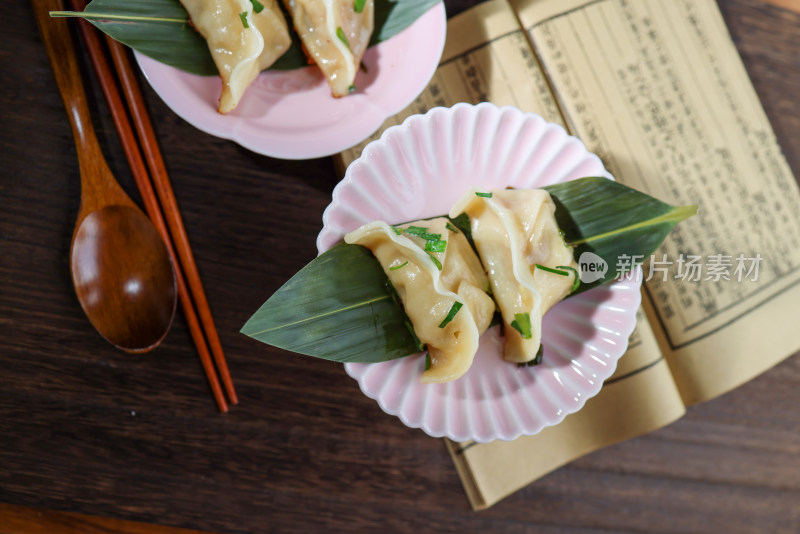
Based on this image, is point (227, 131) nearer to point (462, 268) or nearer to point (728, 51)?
point (462, 268)

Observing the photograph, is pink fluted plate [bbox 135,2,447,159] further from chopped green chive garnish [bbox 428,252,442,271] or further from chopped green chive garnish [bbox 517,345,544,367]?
chopped green chive garnish [bbox 517,345,544,367]

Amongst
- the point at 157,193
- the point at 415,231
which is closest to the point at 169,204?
the point at 157,193

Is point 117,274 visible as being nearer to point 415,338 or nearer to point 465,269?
point 415,338

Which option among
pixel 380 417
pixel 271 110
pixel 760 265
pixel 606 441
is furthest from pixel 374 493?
pixel 760 265

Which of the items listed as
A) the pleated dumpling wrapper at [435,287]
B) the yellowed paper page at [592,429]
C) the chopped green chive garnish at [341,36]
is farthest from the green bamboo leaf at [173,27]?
the yellowed paper page at [592,429]

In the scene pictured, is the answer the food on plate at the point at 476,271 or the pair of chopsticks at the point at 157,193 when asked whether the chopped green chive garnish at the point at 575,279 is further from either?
the pair of chopsticks at the point at 157,193
